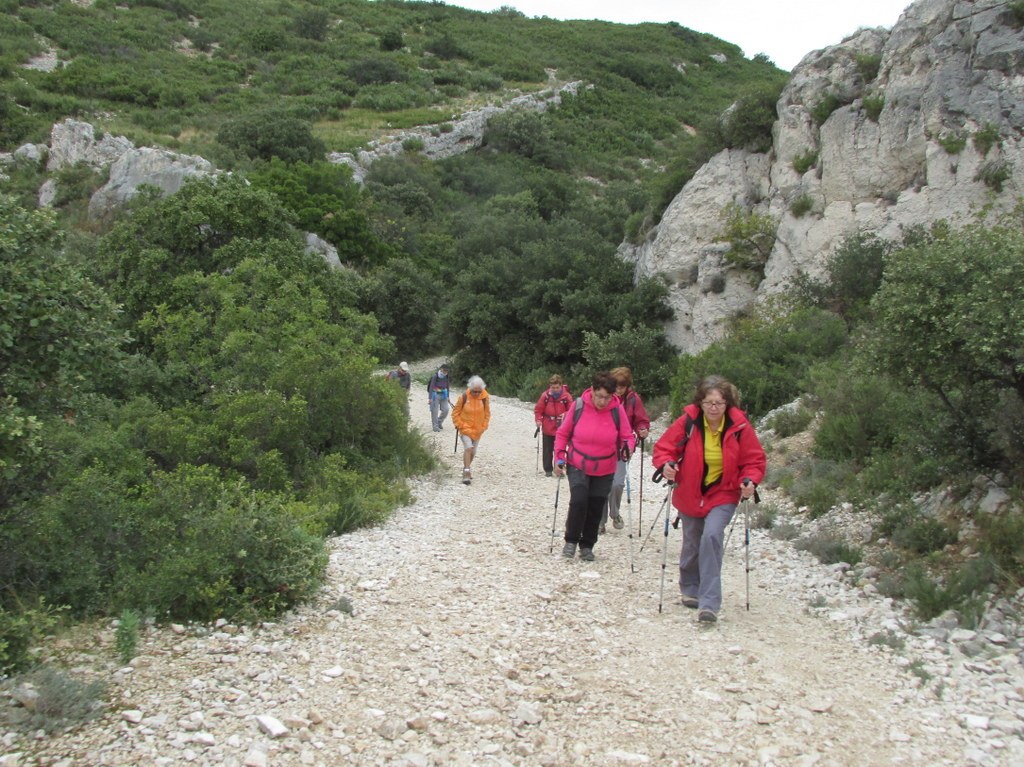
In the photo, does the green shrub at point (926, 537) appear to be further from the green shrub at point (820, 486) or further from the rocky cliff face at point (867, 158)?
the rocky cliff face at point (867, 158)

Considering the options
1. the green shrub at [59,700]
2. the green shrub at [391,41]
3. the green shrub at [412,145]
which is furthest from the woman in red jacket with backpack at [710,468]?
the green shrub at [391,41]

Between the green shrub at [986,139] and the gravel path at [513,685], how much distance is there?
57.9ft

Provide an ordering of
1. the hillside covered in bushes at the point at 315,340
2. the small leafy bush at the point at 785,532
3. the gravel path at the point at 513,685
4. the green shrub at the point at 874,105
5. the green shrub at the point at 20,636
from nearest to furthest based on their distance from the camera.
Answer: the gravel path at the point at 513,685
the green shrub at the point at 20,636
the hillside covered in bushes at the point at 315,340
the small leafy bush at the point at 785,532
the green shrub at the point at 874,105

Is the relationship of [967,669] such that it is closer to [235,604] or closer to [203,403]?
[235,604]

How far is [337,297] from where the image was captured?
17.5 m

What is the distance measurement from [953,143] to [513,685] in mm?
20983

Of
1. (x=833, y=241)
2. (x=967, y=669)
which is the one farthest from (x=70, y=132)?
(x=967, y=669)

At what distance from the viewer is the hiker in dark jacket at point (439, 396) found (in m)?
17.2

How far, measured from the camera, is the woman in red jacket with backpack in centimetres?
611

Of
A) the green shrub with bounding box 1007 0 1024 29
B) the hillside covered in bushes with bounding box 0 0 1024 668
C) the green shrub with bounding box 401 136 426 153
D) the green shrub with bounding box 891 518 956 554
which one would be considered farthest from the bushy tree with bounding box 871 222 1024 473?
the green shrub with bounding box 401 136 426 153

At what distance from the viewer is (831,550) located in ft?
26.5

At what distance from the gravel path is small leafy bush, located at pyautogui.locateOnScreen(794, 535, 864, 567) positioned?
94 cm

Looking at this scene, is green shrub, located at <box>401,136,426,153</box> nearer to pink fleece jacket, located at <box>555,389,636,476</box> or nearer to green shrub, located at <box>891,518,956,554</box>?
pink fleece jacket, located at <box>555,389,636,476</box>

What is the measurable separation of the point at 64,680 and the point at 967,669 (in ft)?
18.1
